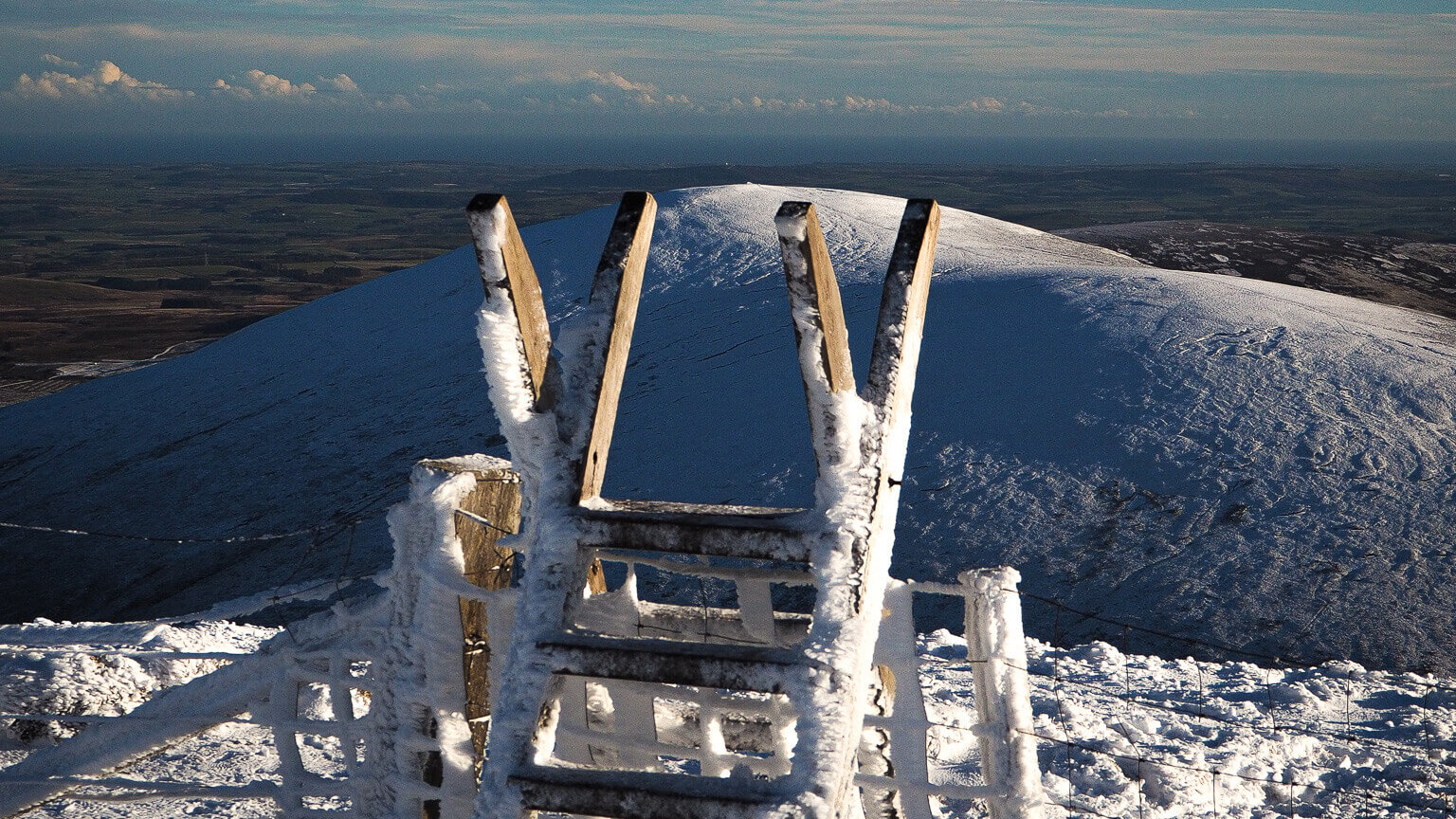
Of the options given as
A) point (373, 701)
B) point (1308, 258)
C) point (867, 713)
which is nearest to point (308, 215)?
point (1308, 258)

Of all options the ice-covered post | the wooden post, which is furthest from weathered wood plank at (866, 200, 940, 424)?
the wooden post

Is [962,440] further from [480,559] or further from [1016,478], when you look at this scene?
[480,559]

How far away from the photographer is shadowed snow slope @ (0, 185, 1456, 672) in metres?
6.91

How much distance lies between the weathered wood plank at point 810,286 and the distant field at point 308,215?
58.1 feet

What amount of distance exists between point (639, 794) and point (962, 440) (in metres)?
6.95

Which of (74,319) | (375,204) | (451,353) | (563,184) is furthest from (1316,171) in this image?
(451,353)

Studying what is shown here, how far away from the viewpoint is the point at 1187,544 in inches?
280

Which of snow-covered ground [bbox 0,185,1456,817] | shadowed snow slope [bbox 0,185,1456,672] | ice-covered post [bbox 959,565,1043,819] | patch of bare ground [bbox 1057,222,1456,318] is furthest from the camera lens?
patch of bare ground [bbox 1057,222,1456,318]

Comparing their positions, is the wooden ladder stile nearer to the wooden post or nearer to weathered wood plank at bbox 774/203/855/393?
weathered wood plank at bbox 774/203/855/393

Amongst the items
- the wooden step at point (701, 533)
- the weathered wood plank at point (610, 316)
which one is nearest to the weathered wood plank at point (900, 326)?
the wooden step at point (701, 533)

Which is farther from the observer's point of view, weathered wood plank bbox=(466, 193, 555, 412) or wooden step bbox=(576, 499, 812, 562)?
weathered wood plank bbox=(466, 193, 555, 412)

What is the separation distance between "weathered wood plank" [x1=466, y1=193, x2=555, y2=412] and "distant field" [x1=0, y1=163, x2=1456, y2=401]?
58.3 ft

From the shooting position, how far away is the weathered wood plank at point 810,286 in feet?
6.01

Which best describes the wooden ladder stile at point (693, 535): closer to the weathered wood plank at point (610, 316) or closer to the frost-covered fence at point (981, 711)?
the weathered wood plank at point (610, 316)
